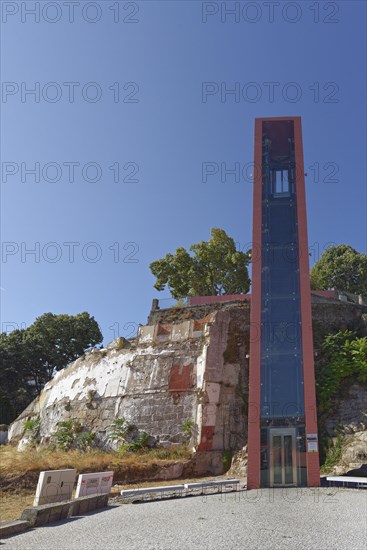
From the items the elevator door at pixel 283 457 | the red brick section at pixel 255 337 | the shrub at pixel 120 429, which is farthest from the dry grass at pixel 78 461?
the elevator door at pixel 283 457

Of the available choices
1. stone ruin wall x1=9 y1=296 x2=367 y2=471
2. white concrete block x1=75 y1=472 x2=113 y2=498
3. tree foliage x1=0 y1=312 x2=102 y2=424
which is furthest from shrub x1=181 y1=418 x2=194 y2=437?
tree foliage x1=0 y1=312 x2=102 y2=424

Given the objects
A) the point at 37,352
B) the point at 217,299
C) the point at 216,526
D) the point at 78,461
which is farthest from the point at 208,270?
the point at 216,526

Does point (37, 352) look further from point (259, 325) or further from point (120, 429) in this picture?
point (259, 325)

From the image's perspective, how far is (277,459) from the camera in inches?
671

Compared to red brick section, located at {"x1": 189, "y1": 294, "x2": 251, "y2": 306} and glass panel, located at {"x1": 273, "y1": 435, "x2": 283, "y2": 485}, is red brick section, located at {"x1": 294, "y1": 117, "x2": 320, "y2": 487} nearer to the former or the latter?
glass panel, located at {"x1": 273, "y1": 435, "x2": 283, "y2": 485}

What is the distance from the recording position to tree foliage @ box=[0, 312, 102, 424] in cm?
4525

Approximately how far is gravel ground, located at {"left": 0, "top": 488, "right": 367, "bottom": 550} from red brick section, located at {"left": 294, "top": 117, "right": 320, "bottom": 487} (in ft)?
9.08

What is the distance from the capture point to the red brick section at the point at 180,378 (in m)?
23.3

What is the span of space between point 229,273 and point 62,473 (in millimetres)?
32648

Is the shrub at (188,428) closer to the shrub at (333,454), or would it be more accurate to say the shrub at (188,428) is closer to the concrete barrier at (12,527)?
the shrub at (333,454)

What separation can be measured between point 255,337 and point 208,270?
2539cm

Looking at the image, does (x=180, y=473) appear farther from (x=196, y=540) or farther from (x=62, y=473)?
(x=196, y=540)

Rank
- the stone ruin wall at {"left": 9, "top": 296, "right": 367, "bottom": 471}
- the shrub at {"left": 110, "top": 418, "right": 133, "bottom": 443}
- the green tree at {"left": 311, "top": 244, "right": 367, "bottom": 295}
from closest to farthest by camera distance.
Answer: the stone ruin wall at {"left": 9, "top": 296, "right": 367, "bottom": 471}
the shrub at {"left": 110, "top": 418, "right": 133, "bottom": 443}
the green tree at {"left": 311, "top": 244, "right": 367, "bottom": 295}

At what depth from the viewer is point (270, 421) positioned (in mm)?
17578
